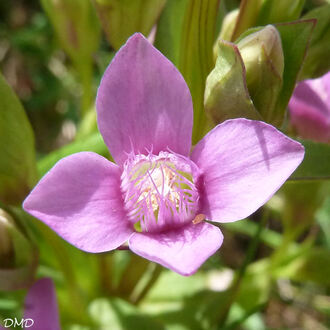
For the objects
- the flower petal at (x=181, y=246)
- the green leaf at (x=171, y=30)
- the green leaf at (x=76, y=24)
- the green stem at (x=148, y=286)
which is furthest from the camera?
the green leaf at (x=76, y=24)

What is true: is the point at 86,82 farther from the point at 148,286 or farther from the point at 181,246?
the point at 181,246

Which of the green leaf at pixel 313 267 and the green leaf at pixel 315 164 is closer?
the green leaf at pixel 315 164

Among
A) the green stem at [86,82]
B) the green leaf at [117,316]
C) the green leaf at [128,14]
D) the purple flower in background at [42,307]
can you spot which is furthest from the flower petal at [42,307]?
the green stem at [86,82]

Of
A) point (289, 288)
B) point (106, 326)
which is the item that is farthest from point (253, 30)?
point (289, 288)

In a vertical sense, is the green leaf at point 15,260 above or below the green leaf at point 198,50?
below

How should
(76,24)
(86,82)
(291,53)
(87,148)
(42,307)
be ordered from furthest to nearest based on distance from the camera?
1. (86,82)
2. (76,24)
3. (87,148)
4. (42,307)
5. (291,53)

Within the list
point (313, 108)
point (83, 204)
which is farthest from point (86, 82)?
point (83, 204)

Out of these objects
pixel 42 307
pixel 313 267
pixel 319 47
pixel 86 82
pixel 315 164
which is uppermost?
pixel 319 47

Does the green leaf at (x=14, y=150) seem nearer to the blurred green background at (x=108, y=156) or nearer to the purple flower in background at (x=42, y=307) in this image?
the blurred green background at (x=108, y=156)
